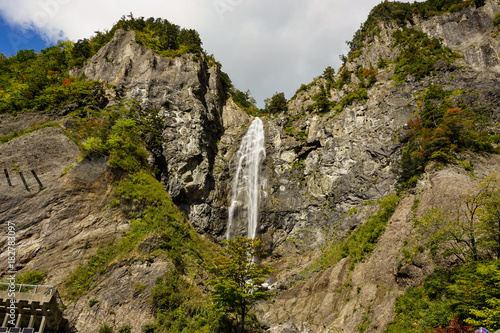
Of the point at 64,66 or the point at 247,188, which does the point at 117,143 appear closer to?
the point at 247,188

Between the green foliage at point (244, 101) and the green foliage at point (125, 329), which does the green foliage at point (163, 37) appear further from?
the green foliage at point (125, 329)

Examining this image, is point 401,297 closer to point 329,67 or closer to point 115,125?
point 115,125

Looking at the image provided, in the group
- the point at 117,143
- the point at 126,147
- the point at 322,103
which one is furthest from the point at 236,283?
the point at 322,103

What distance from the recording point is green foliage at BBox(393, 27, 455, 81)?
131ft

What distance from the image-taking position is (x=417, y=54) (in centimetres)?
4297

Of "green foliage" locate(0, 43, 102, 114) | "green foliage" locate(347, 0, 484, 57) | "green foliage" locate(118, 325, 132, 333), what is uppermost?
"green foliage" locate(347, 0, 484, 57)

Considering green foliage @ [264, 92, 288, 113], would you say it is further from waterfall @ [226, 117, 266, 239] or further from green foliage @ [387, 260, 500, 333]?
green foliage @ [387, 260, 500, 333]

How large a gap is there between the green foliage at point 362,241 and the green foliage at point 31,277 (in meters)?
24.6

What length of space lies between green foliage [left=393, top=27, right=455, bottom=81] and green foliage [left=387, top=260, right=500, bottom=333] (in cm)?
3490

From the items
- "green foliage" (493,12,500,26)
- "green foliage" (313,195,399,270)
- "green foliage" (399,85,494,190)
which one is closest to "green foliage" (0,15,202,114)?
"green foliage" (313,195,399,270)

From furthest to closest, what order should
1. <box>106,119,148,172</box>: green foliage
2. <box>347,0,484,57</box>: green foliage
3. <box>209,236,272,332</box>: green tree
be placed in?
1. <box>347,0,484,57</box>: green foliage
2. <box>106,119,148,172</box>: green foliage
3. <box>209,236,272,332</box>: green tree

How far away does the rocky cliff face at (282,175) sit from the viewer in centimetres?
2039

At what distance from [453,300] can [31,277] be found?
2730 cm

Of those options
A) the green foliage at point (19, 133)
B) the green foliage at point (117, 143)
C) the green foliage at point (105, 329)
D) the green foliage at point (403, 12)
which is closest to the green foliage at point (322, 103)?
the green foliage at point (403, 12)
